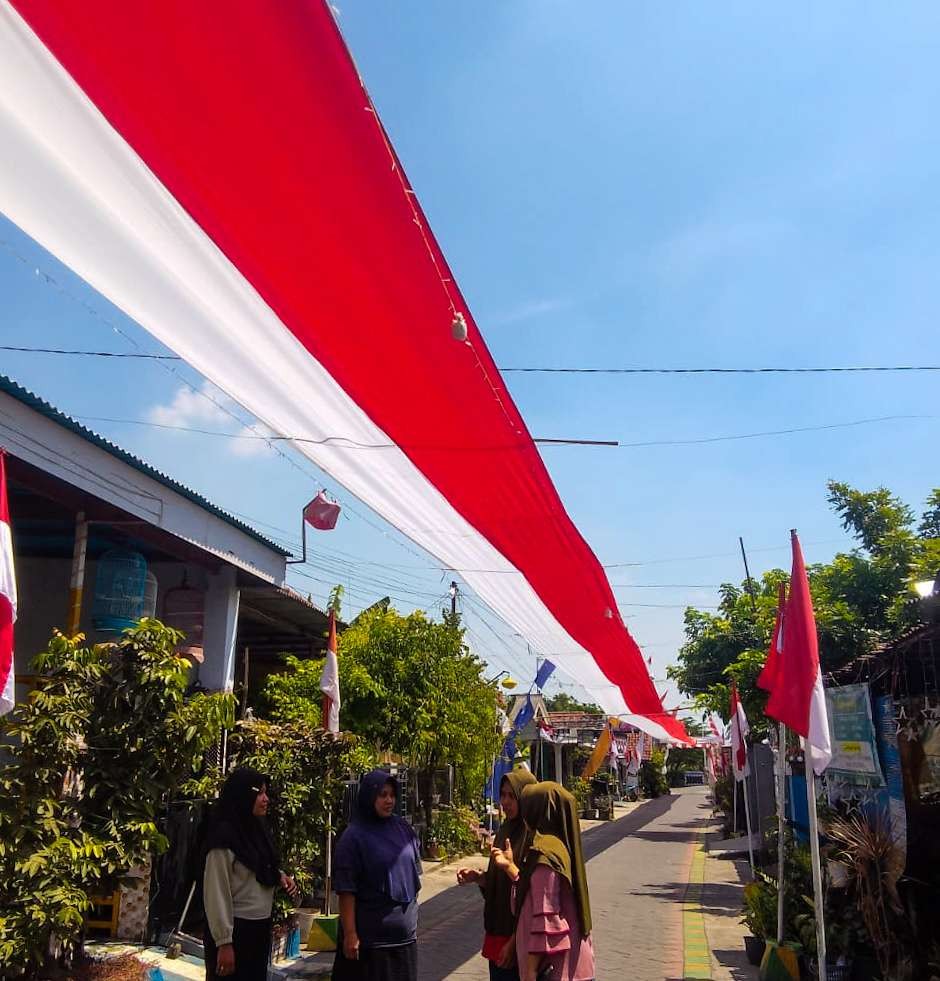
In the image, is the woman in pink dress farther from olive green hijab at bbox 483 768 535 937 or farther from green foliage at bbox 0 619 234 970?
green foliage at bbox 0 619 234 970

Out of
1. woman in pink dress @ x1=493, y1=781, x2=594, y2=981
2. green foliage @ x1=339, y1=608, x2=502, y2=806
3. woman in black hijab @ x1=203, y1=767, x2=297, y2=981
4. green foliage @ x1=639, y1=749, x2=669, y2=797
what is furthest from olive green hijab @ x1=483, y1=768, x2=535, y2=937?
green foliage @ x1=639, y1=749, x2=669, y2=797

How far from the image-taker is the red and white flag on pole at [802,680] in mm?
5559

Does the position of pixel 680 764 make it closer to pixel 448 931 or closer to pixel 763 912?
pixel 448 931

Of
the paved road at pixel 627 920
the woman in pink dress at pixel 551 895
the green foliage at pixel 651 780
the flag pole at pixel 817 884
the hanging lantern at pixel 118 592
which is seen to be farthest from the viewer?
the green foliage at pixel 651 780

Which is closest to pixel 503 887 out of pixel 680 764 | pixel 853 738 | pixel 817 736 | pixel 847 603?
pixel 817 736

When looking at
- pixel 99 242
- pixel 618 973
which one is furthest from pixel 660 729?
pixel 99 242

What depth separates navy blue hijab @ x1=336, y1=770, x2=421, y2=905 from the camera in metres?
4.16

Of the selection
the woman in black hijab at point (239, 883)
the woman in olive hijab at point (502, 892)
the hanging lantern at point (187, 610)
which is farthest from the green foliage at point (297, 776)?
the woman in olive hijab at point (502, 892)

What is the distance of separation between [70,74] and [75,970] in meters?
5.85

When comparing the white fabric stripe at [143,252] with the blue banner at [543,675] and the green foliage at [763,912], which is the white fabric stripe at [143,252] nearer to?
the green foliage at [763,912]

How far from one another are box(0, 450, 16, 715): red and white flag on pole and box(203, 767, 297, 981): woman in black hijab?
1208 mm

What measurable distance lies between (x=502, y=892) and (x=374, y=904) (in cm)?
76

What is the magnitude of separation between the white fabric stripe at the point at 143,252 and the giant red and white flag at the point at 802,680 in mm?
3217

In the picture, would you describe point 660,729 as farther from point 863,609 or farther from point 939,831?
point 939,831
